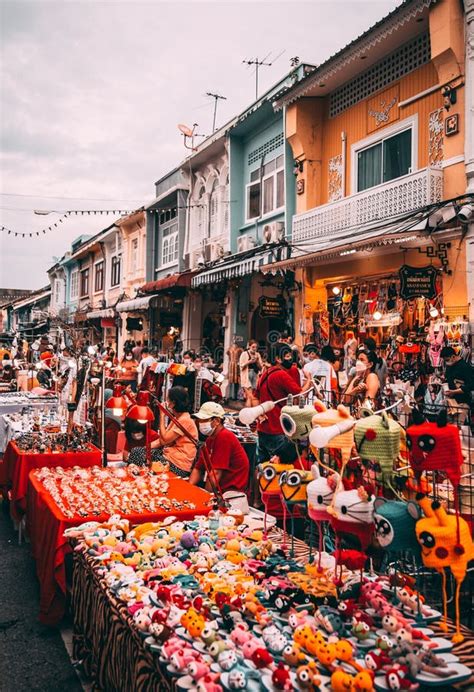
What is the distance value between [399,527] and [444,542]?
198 mm

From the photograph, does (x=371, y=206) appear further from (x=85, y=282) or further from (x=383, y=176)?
(x=85, y=282)

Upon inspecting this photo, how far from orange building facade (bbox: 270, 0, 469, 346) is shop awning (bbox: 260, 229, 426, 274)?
0.03 metres

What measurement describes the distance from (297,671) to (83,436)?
210 inches

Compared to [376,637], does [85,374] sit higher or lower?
higher

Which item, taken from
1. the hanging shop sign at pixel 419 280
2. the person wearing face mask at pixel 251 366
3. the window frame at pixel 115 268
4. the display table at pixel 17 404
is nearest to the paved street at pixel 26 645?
the display table at pixel 17 404

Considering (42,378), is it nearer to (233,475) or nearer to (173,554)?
(233,475)

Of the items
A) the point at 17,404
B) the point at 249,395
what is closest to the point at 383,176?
the point at 249,395

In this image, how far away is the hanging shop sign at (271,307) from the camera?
1345 cm

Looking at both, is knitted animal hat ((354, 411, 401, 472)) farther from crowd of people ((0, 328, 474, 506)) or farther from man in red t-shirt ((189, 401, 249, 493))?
man in red t-shirt ((189, 401, 249, 493))

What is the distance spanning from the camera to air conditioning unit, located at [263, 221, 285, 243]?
13.9m

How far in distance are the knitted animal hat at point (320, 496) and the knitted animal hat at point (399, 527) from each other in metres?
0.42

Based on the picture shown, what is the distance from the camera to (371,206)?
1038 centimetres

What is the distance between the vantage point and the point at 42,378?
1298 centimetres

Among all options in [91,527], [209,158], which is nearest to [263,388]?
[91,527]
